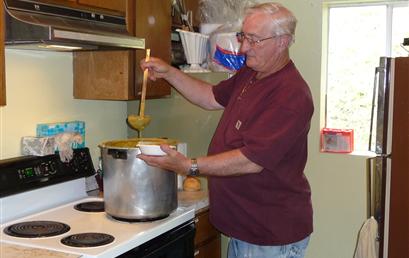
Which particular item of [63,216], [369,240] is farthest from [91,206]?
[369,240]

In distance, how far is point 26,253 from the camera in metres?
1.69

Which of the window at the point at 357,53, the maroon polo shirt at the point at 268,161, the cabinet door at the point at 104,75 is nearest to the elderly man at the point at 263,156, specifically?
the maroon polo shirt at the point at 268,161

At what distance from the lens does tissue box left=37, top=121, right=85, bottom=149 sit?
7.56 feet

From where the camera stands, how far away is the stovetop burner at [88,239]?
178 cm

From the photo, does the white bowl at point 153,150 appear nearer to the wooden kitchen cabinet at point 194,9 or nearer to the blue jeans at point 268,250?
the blue jeans at point 268,250

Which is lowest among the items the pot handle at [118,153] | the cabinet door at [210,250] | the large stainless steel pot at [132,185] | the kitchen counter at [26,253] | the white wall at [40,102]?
the cabinet door at [210,250]

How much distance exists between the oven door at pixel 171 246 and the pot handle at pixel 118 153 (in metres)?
0.33

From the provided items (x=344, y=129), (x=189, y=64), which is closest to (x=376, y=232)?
(x=344, y=129)

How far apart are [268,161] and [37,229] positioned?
0.87 m

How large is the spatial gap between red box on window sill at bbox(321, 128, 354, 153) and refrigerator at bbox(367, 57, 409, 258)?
55 centimetres

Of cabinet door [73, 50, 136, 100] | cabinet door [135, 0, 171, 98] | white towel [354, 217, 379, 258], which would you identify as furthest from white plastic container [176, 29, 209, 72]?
white towel [354, 217, 379, 258]

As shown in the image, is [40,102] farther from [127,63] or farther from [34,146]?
[127,63]

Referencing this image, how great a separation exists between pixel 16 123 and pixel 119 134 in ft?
2.45

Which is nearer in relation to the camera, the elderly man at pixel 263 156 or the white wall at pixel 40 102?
the elderly man at pixel 263 156
